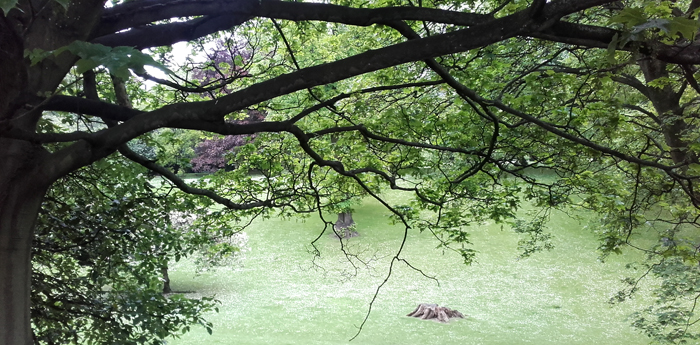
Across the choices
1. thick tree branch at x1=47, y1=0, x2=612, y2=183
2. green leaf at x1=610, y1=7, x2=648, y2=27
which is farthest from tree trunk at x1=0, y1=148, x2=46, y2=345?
green leaf at x1=610, y1=7, x2=648, y2=27

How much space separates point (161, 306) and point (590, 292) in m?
13.1

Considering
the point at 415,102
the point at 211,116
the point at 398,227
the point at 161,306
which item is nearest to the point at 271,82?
the point at 211,116

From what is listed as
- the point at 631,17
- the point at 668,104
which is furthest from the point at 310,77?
the point at 668,104

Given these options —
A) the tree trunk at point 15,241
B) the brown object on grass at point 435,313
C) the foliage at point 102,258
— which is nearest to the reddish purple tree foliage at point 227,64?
the foliage at point 102,258

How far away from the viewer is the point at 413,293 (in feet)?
46.9

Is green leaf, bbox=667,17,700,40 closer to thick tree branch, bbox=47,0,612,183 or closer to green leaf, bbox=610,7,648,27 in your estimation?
green leaf, bbox=610,7,648,27

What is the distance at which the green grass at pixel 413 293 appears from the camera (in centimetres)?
1111

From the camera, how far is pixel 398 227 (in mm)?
19781

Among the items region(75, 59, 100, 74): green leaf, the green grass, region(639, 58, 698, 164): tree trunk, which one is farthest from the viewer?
the green grass

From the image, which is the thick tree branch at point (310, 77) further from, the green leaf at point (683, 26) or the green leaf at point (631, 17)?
the green leaf at point (683, 26)

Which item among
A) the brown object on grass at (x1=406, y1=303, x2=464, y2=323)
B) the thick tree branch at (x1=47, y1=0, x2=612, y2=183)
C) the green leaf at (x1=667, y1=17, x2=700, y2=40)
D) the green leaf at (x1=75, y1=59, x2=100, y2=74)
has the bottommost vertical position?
the green leaf at (x1=75, y1=59, x2=100, y2=74)

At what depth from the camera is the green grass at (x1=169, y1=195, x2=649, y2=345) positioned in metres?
11.1

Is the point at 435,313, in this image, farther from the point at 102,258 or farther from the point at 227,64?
the point at 102,258

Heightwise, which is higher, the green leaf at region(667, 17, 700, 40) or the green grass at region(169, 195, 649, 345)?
the green grass at region(169, 195, 649, 345)
